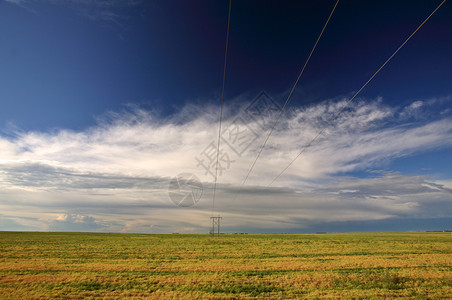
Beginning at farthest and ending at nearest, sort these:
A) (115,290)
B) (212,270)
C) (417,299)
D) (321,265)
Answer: (321,265)
(212,270)
(115,290)
(417,299)

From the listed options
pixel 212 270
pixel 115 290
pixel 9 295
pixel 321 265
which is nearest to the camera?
pixel 9 295

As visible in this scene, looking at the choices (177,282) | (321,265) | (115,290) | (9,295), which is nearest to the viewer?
(9,295)

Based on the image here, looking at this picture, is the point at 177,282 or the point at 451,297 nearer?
the point at 451,297

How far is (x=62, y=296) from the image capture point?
1365 cm

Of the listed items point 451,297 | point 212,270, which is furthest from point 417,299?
point 212,270

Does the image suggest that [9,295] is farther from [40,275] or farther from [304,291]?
[304,291]

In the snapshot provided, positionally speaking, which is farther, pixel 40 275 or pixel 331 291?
pixel 40 275

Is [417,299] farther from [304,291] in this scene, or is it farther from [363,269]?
[363,269]

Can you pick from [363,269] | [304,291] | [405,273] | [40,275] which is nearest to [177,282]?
[304,291]

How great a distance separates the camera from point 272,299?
520 inches

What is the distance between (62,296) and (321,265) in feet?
69.8

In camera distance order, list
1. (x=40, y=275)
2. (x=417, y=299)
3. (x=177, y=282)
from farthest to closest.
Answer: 1. (x=40, y=275)
2. (x=177, y=282)
3. (x=417, y=299)

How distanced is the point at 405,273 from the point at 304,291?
11.3 meters

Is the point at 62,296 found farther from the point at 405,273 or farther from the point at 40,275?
the point at 405,273
